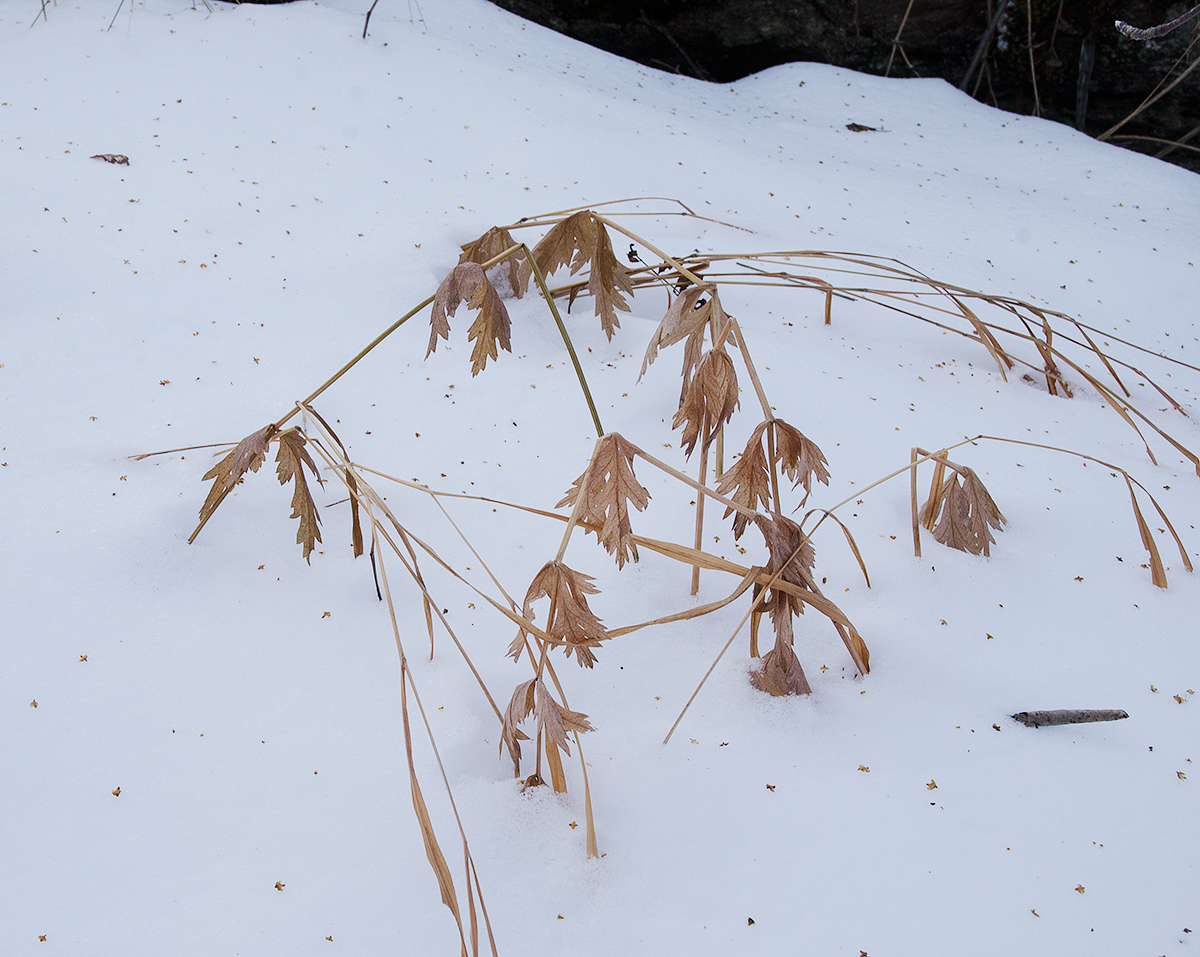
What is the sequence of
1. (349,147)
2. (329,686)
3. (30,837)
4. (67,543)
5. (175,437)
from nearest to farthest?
(30,837) < (329,686) < (67,543) < (175,437) < (349,147)

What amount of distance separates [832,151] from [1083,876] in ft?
9.10

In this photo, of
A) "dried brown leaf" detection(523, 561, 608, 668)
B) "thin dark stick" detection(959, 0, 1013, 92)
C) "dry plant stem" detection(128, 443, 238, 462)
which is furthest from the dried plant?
A: "thin dark stick" detection(959, 0, 1013, 92)

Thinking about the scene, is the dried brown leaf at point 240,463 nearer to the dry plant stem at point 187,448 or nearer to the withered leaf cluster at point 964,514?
the dry plant stem at point 187,448

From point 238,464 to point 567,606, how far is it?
48cm

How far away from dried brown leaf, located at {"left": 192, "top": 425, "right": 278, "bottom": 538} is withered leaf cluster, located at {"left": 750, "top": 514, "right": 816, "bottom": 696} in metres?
0.58

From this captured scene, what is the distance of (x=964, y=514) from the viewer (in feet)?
3.74

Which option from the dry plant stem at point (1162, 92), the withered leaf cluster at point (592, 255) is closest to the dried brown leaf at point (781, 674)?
the withered leaf cluster at point (592, 255)

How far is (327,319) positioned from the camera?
5.05 feet

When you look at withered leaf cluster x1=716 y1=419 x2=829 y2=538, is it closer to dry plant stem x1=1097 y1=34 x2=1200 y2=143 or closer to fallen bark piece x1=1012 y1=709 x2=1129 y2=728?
fallen bark piece x1=1012 y1=709 x2=1129 y2=728

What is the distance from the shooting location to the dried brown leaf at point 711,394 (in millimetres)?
805

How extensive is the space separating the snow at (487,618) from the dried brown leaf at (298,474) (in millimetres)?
103

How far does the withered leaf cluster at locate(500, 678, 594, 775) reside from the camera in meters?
0.72

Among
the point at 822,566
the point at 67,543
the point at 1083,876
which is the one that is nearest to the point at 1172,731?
the point at 1083,876

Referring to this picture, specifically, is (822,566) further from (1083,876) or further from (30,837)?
(30,837)
